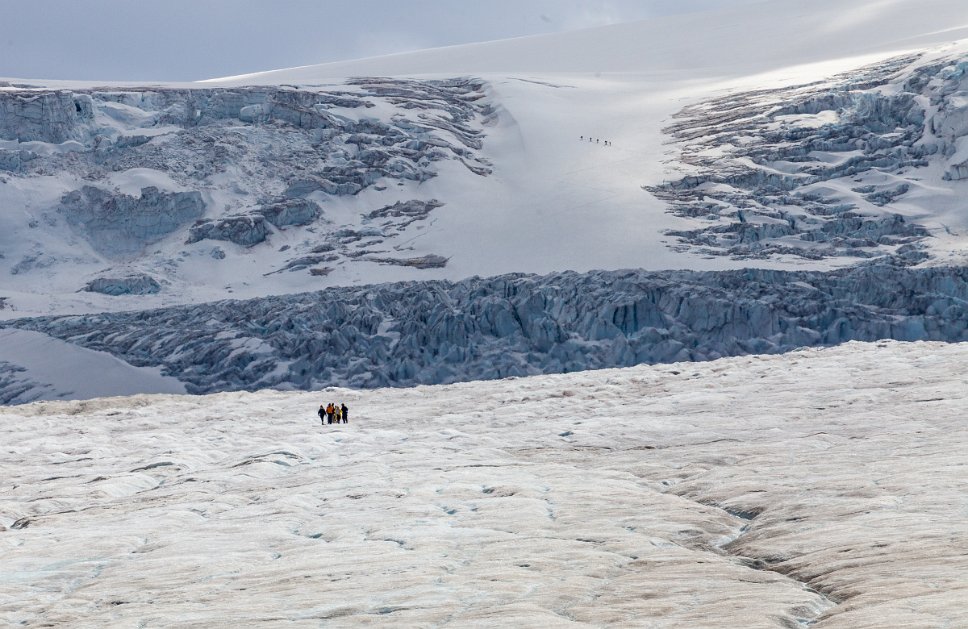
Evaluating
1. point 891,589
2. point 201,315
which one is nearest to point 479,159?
point 201,315

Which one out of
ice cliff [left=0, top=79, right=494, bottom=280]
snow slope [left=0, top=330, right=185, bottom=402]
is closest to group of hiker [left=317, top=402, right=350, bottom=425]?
snow slope [left=0, top=330, right=185, bottom=402]

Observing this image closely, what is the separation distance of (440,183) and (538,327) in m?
23.6

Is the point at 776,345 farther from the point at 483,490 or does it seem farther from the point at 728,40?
the point at 728,40

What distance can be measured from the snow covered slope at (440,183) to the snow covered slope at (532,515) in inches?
1134

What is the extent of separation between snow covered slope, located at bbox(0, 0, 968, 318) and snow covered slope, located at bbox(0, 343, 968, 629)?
28800 mm

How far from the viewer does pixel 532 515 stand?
13.6 meters

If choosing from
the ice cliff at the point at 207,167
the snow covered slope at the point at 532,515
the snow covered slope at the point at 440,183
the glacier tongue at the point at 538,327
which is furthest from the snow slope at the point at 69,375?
the snow covered slope at the point at 532,515

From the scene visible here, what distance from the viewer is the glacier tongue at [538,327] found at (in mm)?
44781

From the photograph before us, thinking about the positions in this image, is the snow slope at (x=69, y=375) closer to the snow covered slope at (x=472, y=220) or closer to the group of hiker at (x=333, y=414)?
the snow covered slope at (x=472, y=220)

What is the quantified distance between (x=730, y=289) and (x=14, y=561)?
1578 inches

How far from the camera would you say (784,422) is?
834 inches

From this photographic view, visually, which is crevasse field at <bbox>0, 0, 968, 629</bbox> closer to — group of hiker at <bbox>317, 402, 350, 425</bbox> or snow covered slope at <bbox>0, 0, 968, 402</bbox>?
snow covered slope at <bbox>0, 0, 968, 402</bbox>

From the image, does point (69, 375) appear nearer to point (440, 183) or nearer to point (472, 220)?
point (472, 220)

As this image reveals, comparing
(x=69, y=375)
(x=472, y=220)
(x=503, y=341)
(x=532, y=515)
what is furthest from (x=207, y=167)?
(x=532, y=515)
